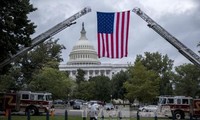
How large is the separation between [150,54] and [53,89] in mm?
22341

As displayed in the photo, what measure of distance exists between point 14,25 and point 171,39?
16013mm

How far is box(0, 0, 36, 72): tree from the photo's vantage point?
101 ft

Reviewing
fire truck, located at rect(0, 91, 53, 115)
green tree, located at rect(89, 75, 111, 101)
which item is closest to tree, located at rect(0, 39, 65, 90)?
fire truck, located at rect(0, 91, 53, 115)

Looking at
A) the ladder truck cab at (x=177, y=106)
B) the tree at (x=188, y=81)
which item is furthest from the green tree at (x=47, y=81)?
the ladder truck cab at (x=177, y=106)

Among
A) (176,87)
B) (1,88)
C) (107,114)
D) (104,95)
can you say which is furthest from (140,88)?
(104,95)

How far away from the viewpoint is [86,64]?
189500mm

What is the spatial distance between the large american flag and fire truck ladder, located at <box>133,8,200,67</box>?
7724mm

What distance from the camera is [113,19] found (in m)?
34.6

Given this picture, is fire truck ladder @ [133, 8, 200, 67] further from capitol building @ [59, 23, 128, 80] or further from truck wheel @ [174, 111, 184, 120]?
capitol building @ [59, 23, 128, 80]

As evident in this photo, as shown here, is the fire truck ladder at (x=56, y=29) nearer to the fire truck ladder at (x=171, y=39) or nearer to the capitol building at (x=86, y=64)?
the fire truck ladder at (x=171, y=39)

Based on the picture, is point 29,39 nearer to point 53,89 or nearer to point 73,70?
point 53,89

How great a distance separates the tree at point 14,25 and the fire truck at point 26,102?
10.8 metres

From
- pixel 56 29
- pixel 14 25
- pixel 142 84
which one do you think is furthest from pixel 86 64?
pixel 14 25

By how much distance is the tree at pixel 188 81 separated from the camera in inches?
2844
